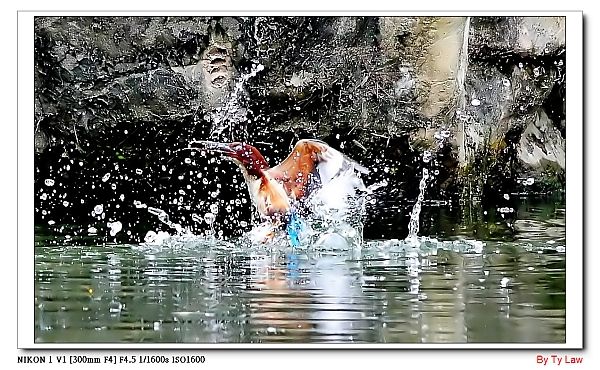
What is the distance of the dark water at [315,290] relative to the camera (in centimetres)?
222

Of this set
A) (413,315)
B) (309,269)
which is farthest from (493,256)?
(309,269)

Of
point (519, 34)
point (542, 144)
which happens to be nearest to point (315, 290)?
point (542, 144)

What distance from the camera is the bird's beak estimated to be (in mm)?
2260

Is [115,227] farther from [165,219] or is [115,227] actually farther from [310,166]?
[310,166]

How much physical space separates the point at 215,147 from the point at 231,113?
75mm

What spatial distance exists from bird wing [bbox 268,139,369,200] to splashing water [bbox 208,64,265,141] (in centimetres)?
12

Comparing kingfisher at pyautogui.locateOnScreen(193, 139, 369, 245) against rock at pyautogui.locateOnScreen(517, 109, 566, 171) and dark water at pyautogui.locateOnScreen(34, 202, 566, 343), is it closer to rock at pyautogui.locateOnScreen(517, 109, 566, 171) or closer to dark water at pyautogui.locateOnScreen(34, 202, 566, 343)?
dark water at pyautogui.locateOnScreen(34, 202, 566, 343)

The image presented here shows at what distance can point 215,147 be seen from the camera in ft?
7.42

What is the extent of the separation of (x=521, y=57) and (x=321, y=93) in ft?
1.34

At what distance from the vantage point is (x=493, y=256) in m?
2.26

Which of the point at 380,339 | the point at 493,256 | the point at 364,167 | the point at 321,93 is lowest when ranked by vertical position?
Answer: the point at 380,339
